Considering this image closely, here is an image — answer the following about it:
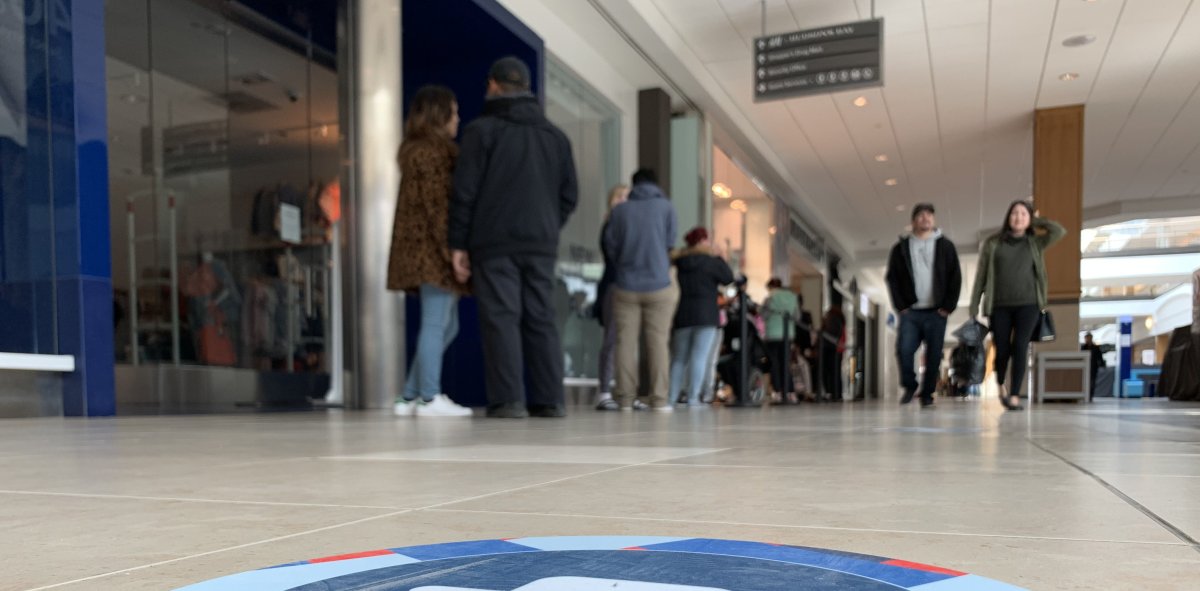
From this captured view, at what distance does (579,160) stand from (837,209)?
9480 mm

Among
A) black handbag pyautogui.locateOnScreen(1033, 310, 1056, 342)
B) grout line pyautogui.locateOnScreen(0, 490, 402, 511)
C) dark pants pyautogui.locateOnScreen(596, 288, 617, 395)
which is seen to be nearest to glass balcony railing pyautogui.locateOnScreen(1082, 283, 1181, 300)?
black handbag pyautogui.locateOnScreen(1033, 310, 1056, 342)

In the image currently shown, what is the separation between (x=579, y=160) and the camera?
788 centimetres

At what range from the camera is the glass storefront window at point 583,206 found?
7387 millimetres

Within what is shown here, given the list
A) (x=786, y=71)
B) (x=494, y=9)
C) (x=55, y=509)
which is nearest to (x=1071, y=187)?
(x=786, y=71)

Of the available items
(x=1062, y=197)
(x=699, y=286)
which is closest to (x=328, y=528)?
(x=699, y=286)

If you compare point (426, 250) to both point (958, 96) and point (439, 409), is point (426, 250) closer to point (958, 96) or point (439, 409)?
point (439, 409)

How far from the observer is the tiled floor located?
0.61 metres

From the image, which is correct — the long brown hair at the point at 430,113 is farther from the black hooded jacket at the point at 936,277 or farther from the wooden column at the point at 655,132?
the wooden column at the point at 655,132

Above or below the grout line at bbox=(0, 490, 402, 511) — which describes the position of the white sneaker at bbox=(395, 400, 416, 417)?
below

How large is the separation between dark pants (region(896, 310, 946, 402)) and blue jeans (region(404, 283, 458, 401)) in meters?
3.32

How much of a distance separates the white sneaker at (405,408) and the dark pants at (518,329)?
444mm

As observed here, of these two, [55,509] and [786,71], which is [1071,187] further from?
[55,509]

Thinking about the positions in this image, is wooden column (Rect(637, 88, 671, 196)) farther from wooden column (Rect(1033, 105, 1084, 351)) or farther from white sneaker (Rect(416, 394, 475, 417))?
white sneaker (Rect(416, 394, 475, 417))

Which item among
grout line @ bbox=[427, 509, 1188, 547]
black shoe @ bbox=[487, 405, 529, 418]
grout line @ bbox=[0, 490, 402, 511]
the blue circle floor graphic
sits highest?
the blue circle floor graphic
